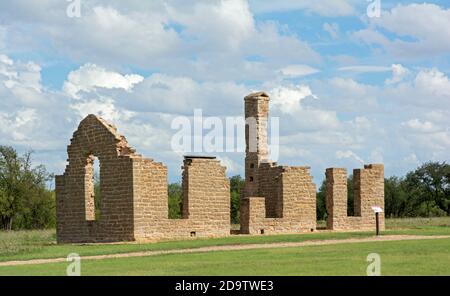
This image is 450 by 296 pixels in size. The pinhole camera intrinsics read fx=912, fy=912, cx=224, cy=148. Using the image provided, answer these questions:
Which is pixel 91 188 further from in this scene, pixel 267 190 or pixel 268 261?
pixel 268 261

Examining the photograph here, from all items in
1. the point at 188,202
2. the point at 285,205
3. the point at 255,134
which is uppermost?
the point at 255,134

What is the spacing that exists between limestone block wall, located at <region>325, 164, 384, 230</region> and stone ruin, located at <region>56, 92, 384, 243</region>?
0.05 metres

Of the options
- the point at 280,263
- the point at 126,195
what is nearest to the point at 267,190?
the point at 126,195

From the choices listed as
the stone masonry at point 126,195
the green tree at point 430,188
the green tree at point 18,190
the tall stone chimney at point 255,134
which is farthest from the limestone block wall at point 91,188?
the green tree at point 430,188

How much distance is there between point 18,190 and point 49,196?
8.85 feet

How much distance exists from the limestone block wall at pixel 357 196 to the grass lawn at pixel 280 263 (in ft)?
48.3

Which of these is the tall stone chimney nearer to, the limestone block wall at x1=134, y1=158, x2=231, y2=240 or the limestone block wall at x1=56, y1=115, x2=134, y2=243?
the limestone block wall at x1=134, y1=158, x2=231, y2=240

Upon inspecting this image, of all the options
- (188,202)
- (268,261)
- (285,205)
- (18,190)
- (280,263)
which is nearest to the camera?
(280,263)

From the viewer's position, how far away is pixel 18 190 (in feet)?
199

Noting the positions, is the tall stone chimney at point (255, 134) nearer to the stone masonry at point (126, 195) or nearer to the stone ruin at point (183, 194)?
the stone ruin at point (183, 194)

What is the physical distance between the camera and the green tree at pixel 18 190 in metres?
60.4
